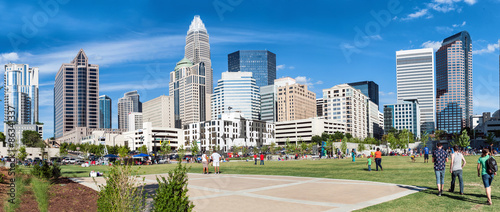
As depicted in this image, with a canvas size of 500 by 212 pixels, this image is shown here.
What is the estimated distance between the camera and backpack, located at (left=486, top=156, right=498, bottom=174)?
12582 mm

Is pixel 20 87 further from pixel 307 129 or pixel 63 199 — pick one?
pixel 307 129

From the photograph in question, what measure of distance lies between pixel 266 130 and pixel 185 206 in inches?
7403

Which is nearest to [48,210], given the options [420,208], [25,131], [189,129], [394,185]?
[420,208]

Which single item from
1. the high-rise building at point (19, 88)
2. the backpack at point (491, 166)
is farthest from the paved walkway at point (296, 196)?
the high-rise building at point (19, 88)

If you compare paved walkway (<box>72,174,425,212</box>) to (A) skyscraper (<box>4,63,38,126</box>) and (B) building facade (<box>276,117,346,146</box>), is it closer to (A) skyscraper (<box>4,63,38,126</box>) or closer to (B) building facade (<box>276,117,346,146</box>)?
(A) skyscraper (<box>4,63,38,126</box>)

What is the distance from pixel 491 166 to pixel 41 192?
16561mm

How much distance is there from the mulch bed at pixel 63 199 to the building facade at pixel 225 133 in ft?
462

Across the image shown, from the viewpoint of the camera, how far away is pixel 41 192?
14523 millimetres

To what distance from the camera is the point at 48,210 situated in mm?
11727

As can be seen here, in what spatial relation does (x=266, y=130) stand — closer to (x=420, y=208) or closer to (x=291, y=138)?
(x=291, y=138)

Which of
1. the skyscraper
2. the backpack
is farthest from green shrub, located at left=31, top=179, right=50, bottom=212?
the backpack

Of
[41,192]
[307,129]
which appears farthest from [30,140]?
[307,129]

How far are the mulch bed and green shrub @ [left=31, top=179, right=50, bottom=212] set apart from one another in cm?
13

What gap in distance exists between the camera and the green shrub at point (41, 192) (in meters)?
12.2
